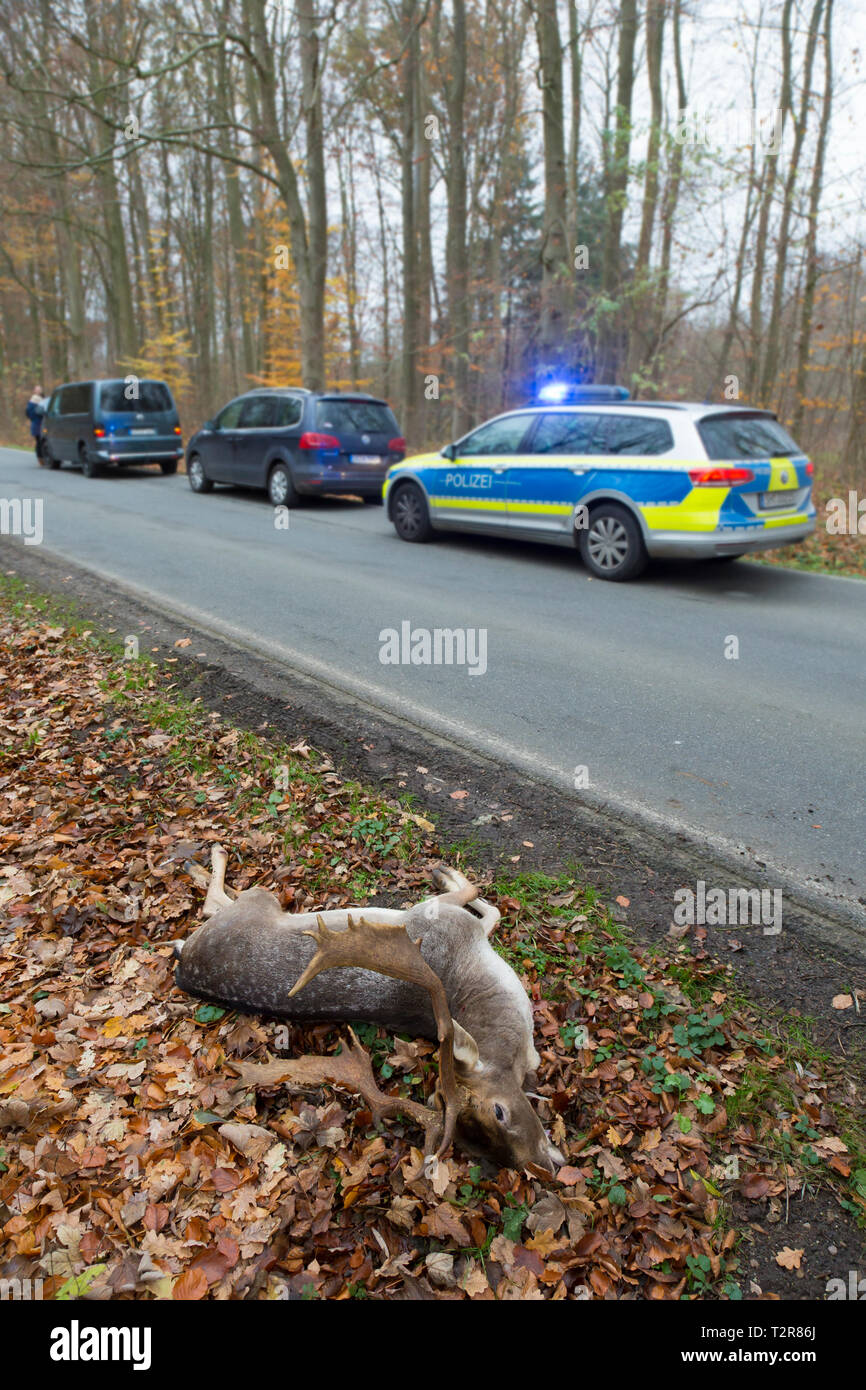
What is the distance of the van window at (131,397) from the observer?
19141mm

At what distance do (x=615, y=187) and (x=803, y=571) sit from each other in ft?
50.1

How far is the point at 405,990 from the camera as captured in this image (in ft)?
10.3

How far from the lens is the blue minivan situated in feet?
62.6

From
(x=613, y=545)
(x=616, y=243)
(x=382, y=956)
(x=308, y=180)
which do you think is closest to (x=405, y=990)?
(x=382, y=956)

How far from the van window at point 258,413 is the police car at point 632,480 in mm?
5464

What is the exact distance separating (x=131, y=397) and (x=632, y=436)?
43.5ft

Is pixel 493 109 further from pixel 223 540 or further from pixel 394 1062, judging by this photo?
pixel 394 1062

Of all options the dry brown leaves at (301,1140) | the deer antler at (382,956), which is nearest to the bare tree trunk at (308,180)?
the dry brown leaves at (301,1140)

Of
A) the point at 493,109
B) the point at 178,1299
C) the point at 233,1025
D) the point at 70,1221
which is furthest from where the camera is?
the point at 493,109

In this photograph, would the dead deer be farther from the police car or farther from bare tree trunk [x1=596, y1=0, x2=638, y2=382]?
bare tree trunk [x1=596, y1=0, x2=638, y2=382]

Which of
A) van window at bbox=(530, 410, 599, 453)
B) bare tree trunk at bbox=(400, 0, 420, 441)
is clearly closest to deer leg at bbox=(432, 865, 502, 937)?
van window at bbox=(530, 410, 599, 453)

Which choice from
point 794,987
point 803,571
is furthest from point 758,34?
point 794,987

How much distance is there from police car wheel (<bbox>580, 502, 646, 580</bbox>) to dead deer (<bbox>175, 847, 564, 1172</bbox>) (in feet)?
22.2

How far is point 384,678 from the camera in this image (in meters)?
6.69
